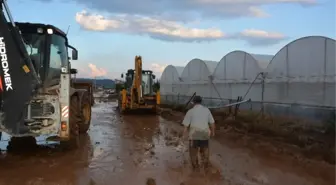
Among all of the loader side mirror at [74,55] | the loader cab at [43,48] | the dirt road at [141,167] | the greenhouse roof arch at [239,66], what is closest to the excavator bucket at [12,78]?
the loader cab at [43,48]

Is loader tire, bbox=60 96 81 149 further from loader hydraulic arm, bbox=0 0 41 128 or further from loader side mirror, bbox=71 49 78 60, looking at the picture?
loader hydraulic arm, bbox=0 0 41 128

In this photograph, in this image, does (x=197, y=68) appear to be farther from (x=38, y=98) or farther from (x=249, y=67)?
(x=38, y=98)

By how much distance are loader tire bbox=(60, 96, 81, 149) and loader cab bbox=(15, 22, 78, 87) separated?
905mm

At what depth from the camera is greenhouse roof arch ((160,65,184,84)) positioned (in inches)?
1334

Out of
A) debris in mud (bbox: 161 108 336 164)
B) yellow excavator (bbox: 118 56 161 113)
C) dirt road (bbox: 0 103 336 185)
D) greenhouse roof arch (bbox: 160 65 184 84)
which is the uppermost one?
greenhouse roof arch (bbox: 160 65 184 84)

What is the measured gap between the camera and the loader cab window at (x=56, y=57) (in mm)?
10219

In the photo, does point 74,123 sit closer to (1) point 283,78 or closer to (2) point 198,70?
(1) point 283,78

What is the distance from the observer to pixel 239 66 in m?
21.9

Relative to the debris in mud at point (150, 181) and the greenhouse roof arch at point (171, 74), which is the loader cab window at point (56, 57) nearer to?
the debris in mud at point (150, 181)

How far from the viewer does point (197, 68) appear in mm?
28547

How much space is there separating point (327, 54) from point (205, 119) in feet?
28.6

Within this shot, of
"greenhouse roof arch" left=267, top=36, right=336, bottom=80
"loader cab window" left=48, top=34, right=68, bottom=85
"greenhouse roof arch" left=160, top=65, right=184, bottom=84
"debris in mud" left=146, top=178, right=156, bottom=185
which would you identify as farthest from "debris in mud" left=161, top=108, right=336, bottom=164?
"greenhouse roof arch" left=160, top=65, right=184, bottom=84

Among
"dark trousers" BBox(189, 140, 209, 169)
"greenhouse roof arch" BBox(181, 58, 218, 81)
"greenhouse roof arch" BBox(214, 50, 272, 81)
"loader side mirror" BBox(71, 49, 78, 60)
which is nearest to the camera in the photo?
"dark trousers" BBox(189, 140, 209, 169)

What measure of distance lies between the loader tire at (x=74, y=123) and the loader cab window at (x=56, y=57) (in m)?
0.92
